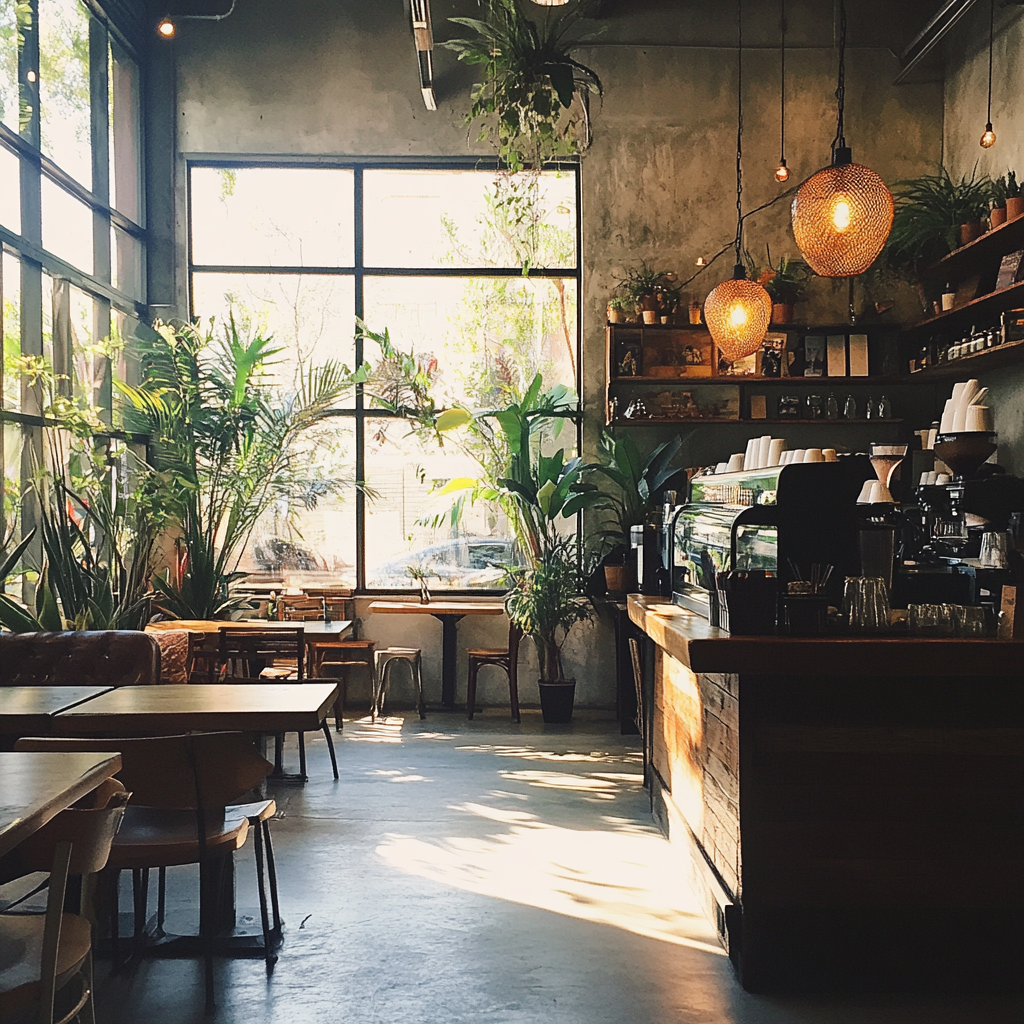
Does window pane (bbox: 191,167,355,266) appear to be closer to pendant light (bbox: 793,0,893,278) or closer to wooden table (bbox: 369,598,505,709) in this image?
wooden table (bbox: 369,598,505,709)

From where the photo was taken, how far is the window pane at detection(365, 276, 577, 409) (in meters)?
8.26

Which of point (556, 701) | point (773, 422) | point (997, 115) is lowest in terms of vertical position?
point (556, 701)

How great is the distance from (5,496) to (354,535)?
291 cm

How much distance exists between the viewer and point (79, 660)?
4918 mm

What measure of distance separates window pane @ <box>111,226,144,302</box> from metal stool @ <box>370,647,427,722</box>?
320 cm

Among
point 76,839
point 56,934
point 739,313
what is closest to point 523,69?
point 739,313

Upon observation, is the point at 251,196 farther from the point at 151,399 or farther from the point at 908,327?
the point at 908,327

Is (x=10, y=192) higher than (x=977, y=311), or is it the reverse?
(x=10, y=192)

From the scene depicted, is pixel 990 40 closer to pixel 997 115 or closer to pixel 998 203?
pixel 997 115

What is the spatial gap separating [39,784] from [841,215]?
326cm

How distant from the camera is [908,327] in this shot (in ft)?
25.0

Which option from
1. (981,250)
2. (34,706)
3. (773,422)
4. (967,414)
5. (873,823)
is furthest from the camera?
(773,422)

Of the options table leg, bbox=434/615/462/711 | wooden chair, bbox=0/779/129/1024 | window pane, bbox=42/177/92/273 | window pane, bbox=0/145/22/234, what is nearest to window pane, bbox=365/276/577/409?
table leg, bbox=434/615/462/711

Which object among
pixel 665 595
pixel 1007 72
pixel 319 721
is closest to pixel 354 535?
pixel 665 595
